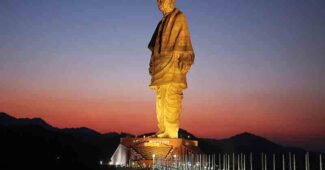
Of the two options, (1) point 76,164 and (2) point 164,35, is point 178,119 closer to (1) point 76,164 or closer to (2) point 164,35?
(2) point 164,35

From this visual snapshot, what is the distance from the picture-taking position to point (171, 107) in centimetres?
3112

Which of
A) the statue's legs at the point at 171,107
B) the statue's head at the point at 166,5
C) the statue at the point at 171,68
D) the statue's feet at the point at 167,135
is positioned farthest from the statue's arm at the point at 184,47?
the statue's feet at the point at 167,135

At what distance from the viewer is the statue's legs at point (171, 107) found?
3111cm

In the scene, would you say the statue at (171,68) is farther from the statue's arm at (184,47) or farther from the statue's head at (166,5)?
the statue's head at (166,5)

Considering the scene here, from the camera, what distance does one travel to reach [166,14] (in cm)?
3259

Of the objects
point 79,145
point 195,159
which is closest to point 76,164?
point 195,159

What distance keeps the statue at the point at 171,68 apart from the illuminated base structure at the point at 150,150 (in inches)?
54.4

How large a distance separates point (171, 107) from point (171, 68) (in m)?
2.55

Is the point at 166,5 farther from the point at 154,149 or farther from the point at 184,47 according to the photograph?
the point at 154,149

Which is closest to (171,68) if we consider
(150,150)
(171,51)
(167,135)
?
(171,51)

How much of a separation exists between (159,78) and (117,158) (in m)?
5.94

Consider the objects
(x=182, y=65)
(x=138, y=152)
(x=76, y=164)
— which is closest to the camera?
(x=138, y=152)

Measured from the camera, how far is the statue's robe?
31.1 metres

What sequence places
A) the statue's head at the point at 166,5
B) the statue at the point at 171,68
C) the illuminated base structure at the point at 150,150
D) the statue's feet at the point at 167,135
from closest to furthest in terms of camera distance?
the illuminated base structure at the point at 150,150 → the statue's feet at the point at 167,135 → the statue at the point at 171,68 → the statue's head at the point at 166,5
